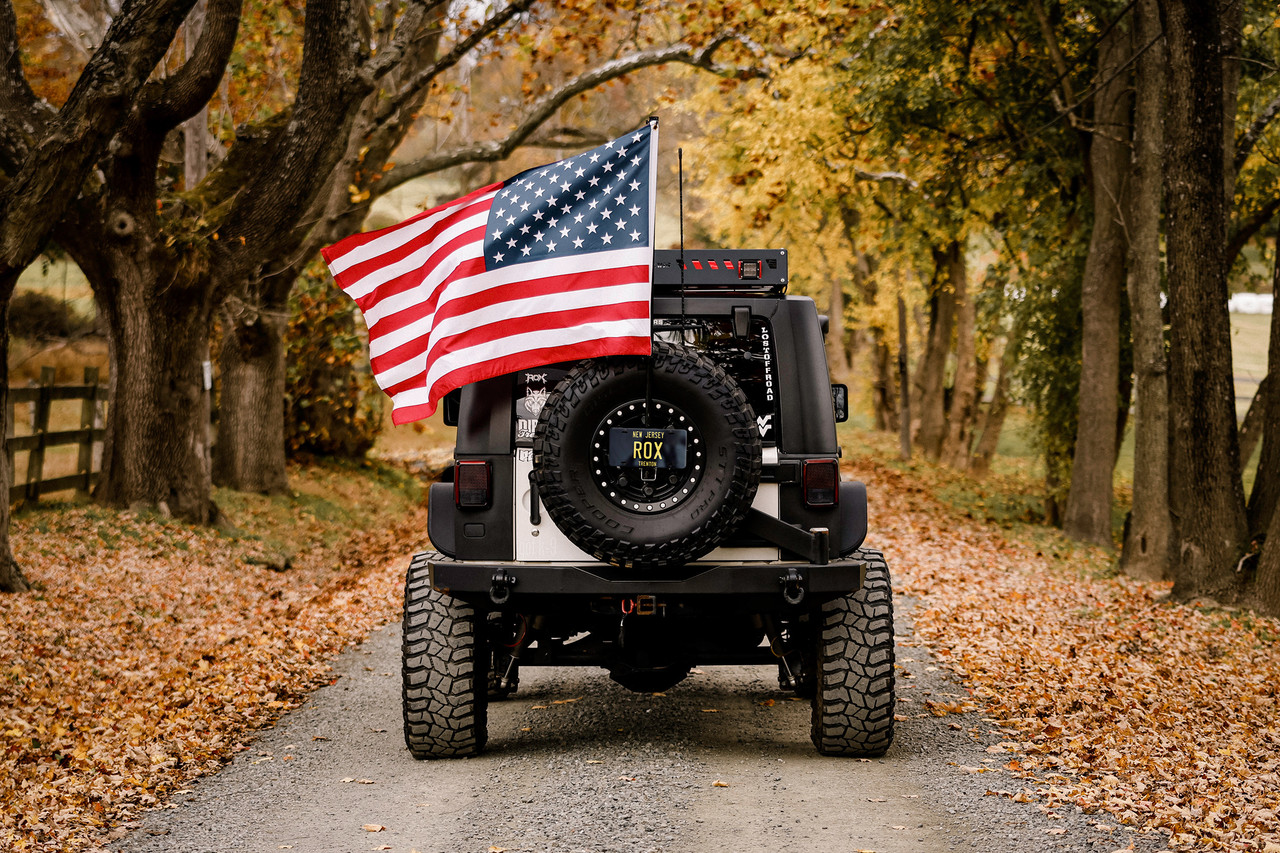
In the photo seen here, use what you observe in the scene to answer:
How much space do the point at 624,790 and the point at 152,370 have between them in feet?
34.1

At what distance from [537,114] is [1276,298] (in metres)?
10.7

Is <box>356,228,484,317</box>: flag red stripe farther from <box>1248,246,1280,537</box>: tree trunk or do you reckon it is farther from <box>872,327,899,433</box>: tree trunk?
<box>872,327,899,433</box>: tree trunk

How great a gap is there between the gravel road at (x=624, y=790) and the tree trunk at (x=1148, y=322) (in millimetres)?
7672

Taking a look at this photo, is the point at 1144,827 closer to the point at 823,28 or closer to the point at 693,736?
the point at 693,736

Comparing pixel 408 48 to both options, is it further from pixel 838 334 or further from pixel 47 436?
pixel 838 334

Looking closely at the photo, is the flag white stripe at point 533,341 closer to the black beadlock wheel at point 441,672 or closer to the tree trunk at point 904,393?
the black beadlock wheel at point 441,672

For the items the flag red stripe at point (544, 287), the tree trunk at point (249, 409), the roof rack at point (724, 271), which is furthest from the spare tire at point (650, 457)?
the tree trunk at point (249, 409)

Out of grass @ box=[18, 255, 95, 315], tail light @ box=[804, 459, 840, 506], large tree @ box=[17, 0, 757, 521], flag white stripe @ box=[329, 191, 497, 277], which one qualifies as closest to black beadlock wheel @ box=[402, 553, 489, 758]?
flag white stripe @ box=[329, 191, 497, 277]

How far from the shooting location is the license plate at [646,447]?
18.4 ft

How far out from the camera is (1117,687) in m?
8.09

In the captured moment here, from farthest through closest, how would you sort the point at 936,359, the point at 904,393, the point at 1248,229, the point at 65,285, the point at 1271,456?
1. the point at 904,393
2. the point at 936,359
3. the point at 65,285
4. the point at 1248,229
5. the point at 1271,456

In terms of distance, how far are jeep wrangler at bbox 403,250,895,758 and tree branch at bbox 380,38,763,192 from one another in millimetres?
12761

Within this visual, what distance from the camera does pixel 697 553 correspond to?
559 cm

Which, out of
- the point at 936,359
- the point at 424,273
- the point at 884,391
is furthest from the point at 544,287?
the point at 884,391
